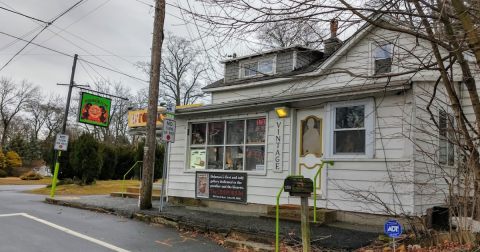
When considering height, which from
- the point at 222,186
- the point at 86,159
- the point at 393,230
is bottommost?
the point at 393,230

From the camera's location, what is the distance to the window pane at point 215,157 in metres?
10.5

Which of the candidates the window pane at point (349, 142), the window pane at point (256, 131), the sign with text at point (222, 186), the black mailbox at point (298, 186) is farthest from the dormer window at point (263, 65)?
the black mailbox at point (298, 186)

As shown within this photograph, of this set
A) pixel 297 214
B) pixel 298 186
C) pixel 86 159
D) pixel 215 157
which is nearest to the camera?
pixel 298 186

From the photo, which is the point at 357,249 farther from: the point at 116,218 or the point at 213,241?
the point at 116,218

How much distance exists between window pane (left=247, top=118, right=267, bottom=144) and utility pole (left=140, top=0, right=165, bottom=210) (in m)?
2.74

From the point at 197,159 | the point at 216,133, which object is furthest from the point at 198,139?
the point at 216,133

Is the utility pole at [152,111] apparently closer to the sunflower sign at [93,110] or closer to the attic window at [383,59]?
the attic window at [383,59]

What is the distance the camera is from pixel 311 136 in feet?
28.6

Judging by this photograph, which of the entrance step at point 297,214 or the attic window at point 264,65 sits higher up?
the attic window at point 264,65

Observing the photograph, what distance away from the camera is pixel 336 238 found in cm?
607

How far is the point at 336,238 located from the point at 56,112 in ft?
177

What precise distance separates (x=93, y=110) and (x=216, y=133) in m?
9.43

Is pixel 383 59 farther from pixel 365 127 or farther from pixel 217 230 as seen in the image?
pixel 217 230

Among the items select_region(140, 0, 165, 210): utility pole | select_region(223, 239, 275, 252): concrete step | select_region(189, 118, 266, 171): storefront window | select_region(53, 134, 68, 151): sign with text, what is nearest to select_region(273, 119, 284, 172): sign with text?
select_region(189, 118, 266, 171): storefront window
